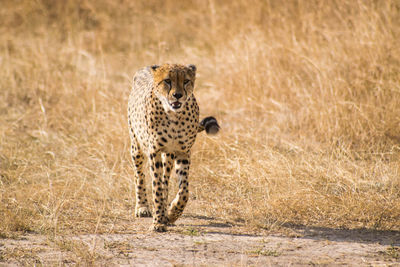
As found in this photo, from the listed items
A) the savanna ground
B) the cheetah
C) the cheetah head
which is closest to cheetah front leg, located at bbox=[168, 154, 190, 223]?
the cheetah

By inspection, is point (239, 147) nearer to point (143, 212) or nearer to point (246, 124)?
point (246, 124)

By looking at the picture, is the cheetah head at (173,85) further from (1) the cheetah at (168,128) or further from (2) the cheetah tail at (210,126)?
(2) the cheetah tail at (210,126)

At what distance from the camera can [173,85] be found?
11.3 ft

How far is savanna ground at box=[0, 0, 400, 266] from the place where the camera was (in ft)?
11.2

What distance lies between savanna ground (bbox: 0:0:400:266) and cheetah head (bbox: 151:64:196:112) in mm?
793

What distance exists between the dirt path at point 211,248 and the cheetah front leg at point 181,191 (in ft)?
0.30

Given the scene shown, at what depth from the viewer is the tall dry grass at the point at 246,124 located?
403cm

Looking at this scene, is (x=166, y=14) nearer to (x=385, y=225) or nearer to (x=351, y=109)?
(x=351, y=109)

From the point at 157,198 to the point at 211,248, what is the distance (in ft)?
1.79

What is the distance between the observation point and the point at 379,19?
589 cm

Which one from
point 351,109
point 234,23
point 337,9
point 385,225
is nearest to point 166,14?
point 234,23

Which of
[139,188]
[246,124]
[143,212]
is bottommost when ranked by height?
[143,212]

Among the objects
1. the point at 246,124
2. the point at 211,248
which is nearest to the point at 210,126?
the point at 211,248

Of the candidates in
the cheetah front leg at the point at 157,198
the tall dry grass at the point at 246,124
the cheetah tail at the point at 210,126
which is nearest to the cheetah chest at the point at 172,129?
the cheetah front leg at the point at 157,198
